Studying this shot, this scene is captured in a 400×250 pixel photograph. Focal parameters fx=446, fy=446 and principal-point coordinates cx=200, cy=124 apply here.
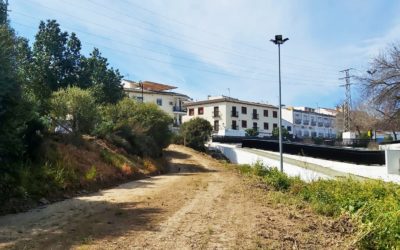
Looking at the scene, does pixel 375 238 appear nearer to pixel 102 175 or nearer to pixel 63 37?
pixel 102 175

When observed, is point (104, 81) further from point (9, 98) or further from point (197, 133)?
point (9, 98)

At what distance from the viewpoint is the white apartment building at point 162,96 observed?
3182 inches

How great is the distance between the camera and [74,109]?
84.8 feet

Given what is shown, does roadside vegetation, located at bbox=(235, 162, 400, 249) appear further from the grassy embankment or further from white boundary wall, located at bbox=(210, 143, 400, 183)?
the grassy embankment

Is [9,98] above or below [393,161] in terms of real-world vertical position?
above

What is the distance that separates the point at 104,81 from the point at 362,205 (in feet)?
106

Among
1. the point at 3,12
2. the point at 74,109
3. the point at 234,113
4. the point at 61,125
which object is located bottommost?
the point at 61,125

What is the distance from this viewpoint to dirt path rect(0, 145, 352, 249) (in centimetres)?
817

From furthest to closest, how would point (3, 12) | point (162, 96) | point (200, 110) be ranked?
point (200, 110) < point (162, 96) < point (3, 12)

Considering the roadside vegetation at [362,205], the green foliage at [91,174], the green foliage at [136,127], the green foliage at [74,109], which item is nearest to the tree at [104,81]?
the green foliage at [136,127]

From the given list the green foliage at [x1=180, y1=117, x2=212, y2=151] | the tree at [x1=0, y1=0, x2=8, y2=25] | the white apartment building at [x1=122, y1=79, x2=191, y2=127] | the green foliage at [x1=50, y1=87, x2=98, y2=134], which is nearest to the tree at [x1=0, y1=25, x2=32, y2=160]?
the tree at [x1=0, y1=0, x2=8, y2=25]

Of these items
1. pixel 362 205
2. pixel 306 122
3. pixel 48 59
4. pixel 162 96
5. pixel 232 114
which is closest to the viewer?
pixel 362 205

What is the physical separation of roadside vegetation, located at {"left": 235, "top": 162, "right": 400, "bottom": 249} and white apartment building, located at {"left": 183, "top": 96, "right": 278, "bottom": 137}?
68.1 metres

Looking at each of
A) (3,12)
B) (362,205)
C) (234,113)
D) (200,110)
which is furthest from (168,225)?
(200,110)
